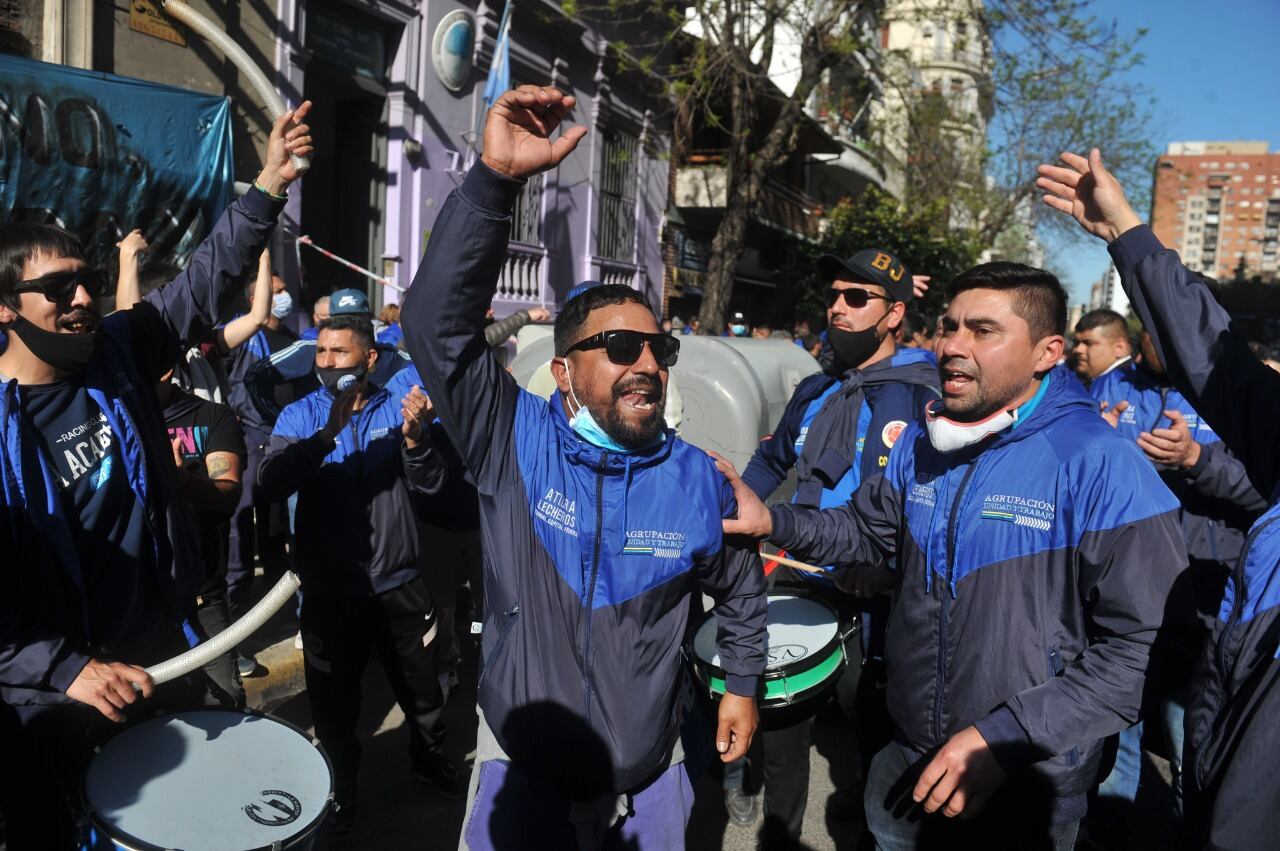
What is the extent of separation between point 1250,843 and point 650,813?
54.1 inches

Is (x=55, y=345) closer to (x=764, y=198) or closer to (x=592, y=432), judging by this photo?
(x=592, y=432)

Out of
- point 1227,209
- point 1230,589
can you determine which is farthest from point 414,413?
point 1227,209

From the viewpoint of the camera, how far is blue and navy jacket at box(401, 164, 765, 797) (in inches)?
92.0

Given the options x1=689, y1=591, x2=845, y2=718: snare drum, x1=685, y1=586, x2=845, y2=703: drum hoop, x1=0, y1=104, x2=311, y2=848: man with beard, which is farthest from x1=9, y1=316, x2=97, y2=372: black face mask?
x1=689, y1=591, x2=845, y2=718: snare drum

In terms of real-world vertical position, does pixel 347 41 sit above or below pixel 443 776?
above

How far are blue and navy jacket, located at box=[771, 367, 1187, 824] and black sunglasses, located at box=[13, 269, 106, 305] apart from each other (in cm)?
246

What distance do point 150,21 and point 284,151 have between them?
6.11 meters

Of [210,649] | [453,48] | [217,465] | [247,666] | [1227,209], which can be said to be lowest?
[247,666]

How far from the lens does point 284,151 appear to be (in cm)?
309

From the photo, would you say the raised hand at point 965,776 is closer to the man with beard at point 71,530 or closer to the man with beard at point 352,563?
the man with beard at point 71,530

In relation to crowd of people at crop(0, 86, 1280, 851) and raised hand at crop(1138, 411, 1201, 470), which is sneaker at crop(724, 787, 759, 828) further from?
raised hand at crop(1138, 411, 1201, 470)

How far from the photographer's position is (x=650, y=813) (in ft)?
8.12

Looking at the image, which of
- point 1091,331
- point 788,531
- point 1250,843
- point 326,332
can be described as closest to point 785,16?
point 1091,331

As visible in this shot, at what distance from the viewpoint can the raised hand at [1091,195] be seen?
229 centimetres
